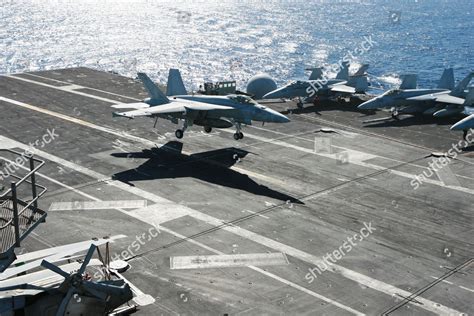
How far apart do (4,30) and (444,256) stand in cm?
19565

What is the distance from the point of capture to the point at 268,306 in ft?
76.9

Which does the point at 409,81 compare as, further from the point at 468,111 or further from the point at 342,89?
the point at 468,111

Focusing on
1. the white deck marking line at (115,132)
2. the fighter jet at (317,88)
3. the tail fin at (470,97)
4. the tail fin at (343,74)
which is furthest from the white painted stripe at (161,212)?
the tail fin at (343,74)

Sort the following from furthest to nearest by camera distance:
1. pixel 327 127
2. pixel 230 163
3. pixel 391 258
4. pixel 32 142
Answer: pixel 327 127 → pixel 32 142 → pixel 230 163 → pixel 391 258

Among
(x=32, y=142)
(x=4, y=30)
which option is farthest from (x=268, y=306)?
(x=4, y=30)

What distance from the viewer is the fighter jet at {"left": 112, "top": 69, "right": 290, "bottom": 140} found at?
4528cm

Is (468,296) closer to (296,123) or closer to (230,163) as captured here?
(230,163)

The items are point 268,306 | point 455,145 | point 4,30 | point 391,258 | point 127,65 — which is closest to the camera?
point 268,306

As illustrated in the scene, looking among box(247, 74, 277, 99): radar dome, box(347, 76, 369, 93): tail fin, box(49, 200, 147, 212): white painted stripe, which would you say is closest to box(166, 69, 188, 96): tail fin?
box(49, 200, 147, 212): white painted stripe

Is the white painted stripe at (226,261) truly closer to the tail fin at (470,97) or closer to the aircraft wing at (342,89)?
the tail fin at (470,97)

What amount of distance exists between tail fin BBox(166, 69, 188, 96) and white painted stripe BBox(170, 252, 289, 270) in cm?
2703

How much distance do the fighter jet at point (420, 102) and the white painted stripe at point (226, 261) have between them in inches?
1458

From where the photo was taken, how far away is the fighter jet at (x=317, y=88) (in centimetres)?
6538

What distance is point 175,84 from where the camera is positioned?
52.1 m
